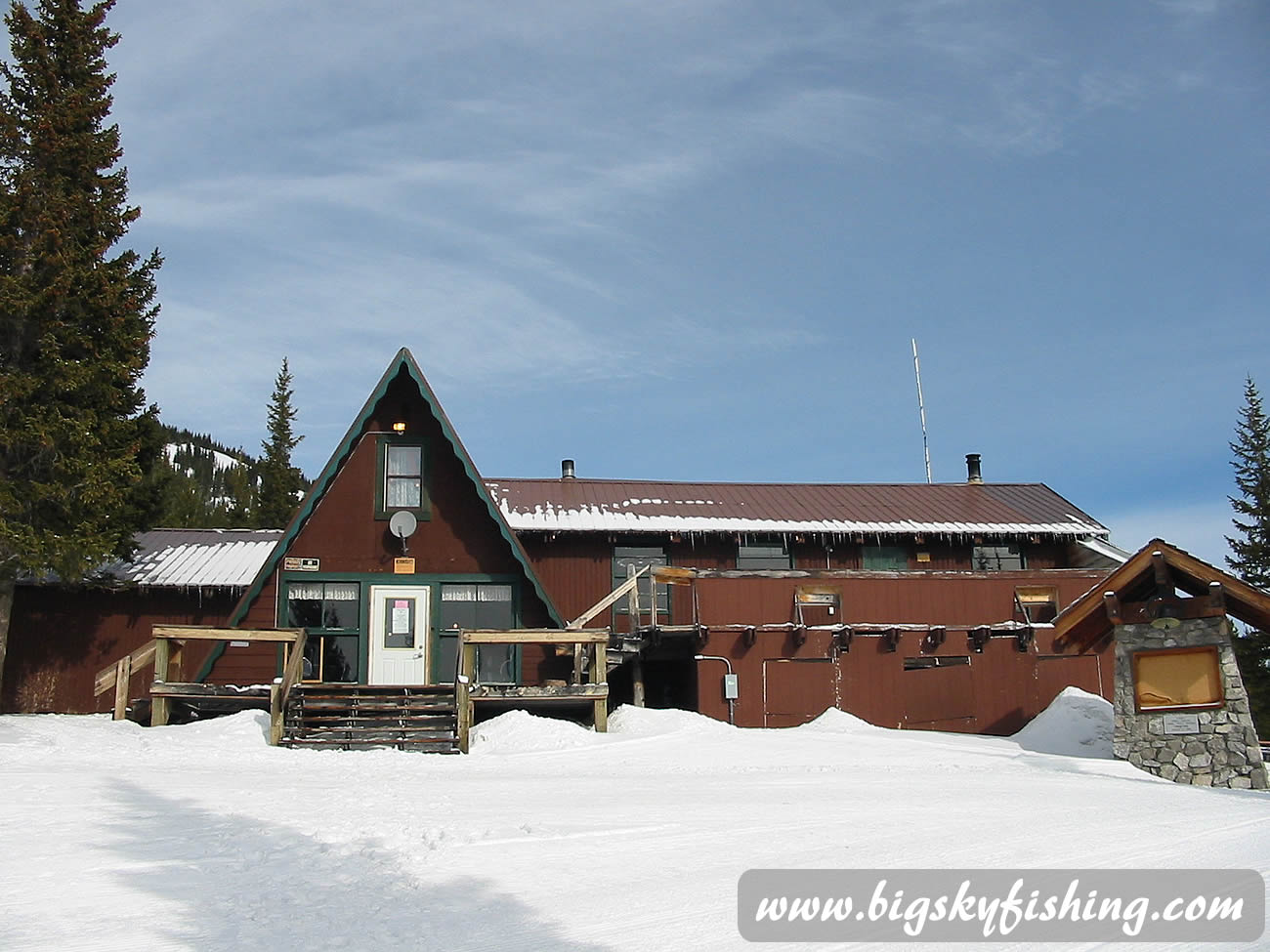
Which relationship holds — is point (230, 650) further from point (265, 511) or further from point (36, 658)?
point (265, 511)

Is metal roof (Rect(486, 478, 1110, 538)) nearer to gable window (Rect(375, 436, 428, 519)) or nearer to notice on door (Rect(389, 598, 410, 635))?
gable window (Rect(375, 436, 428, 519))

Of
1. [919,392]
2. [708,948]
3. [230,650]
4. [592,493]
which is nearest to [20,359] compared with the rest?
[230,650]

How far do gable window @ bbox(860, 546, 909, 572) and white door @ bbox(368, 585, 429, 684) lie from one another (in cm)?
1056

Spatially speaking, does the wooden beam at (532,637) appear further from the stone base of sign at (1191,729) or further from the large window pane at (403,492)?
the stone base of sign at (1191,729)

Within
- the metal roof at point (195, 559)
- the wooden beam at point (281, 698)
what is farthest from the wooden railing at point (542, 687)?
the metal roof at point (195, 559)

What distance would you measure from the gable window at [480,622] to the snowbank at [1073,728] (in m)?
9.13

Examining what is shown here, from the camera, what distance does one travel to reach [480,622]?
19.9m

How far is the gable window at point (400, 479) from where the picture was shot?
2025 cm

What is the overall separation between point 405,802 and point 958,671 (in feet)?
43.8

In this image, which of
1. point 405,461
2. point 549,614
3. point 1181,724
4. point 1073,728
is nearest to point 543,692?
point 549,614

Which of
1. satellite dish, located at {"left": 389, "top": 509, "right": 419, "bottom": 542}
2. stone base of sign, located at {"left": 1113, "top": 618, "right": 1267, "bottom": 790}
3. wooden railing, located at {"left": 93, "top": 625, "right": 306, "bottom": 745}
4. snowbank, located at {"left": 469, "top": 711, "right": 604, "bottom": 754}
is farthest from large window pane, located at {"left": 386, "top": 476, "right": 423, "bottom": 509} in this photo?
stone base of sign, located at {"left": 1113, "top": 618, "right": 1267, "bottom": 790}

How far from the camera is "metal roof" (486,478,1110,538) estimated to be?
24094mm

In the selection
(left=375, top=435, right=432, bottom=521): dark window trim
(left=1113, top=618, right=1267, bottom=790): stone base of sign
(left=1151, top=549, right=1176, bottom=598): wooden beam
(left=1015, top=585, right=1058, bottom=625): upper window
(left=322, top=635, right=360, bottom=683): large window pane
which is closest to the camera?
(left=1113, top=618, right=1267, bottom=790): stone base of sign

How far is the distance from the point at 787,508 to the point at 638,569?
4324mm
